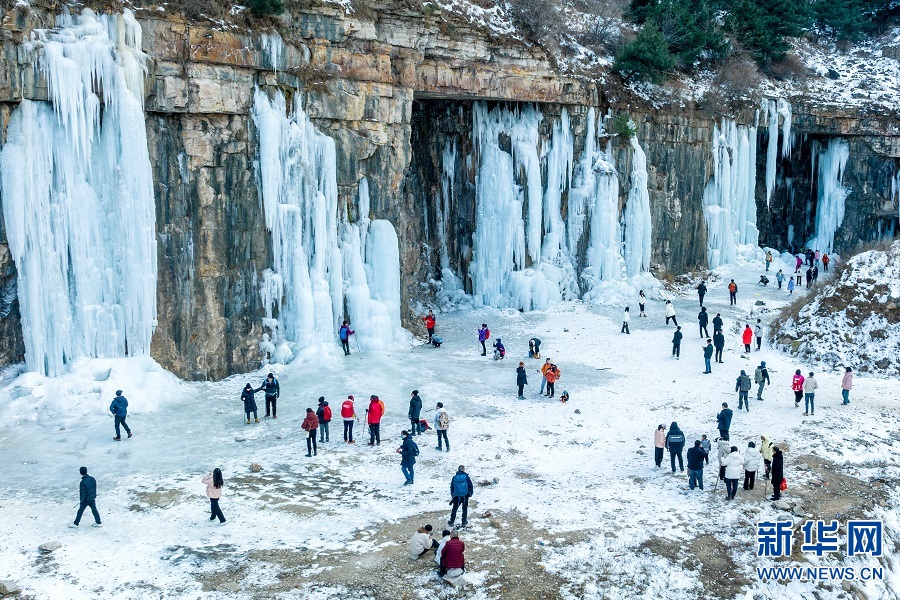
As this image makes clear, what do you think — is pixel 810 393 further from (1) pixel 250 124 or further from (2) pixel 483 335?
(1) pixel 250 124

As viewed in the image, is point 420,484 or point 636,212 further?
point 636,212

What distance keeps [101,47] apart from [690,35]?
26057mm

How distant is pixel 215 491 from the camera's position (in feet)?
44.6

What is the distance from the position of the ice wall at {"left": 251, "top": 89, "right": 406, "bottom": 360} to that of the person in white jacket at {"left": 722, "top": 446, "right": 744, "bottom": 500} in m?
11.9

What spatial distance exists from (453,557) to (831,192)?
1421 inches

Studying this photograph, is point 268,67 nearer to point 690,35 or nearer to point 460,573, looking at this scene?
point 460,573

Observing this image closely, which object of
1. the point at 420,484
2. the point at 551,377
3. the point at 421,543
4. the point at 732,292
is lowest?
the point at 420,484

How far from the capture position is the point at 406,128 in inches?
1043

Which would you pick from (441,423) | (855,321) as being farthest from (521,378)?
(855,321)

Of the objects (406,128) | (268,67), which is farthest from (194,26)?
(406,128)

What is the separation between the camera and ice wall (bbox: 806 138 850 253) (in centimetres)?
4119

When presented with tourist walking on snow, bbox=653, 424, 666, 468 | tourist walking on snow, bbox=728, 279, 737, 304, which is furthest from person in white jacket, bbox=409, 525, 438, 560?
tourist walking on snow, bbox=728, 279, 737, 304

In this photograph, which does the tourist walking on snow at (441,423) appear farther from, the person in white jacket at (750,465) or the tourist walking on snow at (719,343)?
the tourist walking on snow at (719,343)

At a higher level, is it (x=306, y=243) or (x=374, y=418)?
(x=306, y=243)
